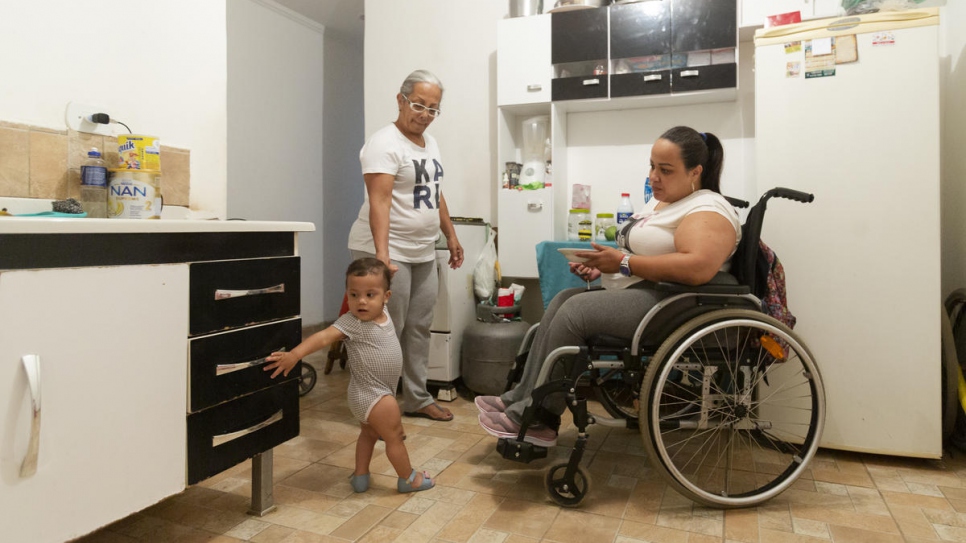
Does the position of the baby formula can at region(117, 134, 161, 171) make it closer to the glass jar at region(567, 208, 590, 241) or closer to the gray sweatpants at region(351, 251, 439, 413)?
the gray sweatpants at region(351, 251, 439, 413)

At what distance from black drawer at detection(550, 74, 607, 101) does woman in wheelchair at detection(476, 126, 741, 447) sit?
1093mm

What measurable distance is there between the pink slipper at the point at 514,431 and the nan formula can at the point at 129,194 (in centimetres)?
113

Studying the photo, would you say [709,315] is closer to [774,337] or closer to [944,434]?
[774,337]

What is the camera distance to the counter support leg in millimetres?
1654

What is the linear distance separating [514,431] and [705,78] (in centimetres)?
185

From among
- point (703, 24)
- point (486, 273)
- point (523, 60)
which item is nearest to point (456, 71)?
point (523, 60)

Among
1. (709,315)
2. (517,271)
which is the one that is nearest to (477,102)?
(517,271)

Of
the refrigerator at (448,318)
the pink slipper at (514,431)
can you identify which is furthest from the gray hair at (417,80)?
the pink slipper at (514,431)

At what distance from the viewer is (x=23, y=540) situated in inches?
41.3

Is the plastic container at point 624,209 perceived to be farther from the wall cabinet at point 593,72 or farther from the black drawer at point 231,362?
the black drawer at point 231,362

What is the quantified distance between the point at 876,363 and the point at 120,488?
89.2 inches

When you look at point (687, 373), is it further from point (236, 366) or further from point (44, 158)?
point (44, 158)

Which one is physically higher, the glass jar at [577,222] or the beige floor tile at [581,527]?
the glass jar at [577,222]

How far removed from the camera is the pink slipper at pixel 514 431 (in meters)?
1.74
